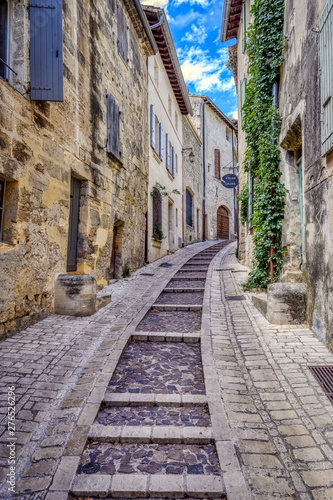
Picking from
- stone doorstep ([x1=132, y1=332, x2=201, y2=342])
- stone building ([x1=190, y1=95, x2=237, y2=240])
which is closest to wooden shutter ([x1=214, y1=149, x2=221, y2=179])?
stone building ([x1=190, y1=95, x2=237, y2=240])

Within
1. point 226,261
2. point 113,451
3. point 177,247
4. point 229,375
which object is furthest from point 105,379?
point 177,247

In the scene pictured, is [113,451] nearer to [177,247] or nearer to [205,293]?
[205,293]

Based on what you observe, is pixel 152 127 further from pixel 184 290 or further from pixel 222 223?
pixel 222 223

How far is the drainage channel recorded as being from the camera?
1.97 metres

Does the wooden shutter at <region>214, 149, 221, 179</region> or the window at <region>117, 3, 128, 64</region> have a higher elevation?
the wooden shutter at <region>214, 149, 221, 179</region>

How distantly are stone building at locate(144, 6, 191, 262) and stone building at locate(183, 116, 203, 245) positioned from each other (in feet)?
3.07

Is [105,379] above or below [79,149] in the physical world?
below

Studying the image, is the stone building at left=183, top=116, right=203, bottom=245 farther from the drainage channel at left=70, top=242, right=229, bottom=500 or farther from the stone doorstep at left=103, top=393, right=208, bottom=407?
the stone doorstep at left=103, top=393, right=208, bottom=407

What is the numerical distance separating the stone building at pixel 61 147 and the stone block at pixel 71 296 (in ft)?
0.43

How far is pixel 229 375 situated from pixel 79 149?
4804 millimetres

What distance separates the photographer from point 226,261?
11.4 m

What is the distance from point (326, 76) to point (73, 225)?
→ 4.75 m

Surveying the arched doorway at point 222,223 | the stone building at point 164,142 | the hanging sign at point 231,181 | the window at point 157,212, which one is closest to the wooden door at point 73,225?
the stone building at point 164,142

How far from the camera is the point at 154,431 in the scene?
2477 millimetres
